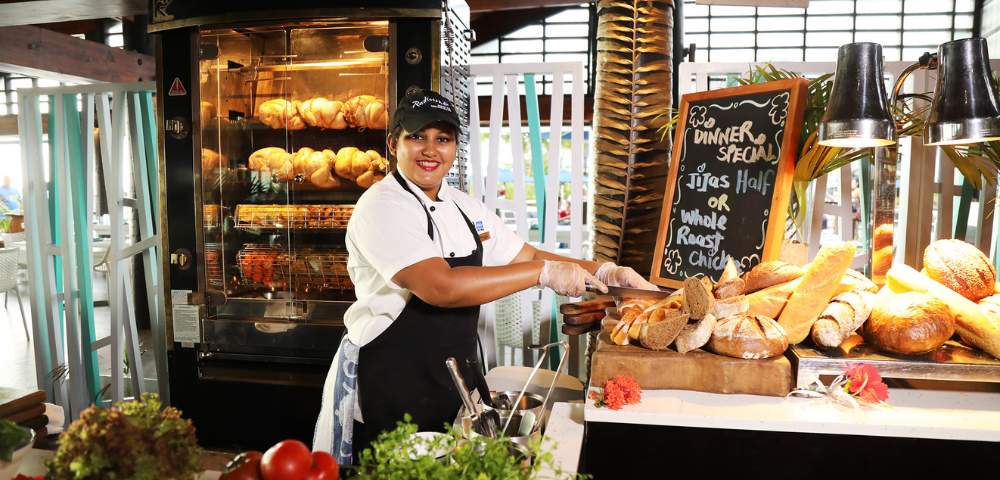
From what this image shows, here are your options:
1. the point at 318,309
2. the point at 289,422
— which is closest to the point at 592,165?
the point at 318,309

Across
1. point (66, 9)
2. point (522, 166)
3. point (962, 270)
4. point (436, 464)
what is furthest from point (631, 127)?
point (66, 9)

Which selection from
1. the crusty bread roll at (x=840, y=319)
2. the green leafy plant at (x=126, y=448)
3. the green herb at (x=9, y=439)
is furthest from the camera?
the crusty bread roll at (x=840, y=319)

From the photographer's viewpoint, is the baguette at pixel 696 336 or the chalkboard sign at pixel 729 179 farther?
the chalkboard sign at pixel 729 179

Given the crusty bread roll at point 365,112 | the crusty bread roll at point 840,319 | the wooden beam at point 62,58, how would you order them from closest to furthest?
the crusty bread roll at point 840,319, the crusty bread roll at point 365,112, the wooden beam at point 62,58

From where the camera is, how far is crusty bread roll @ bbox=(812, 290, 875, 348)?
71.2 inches

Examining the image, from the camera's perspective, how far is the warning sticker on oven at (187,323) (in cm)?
320

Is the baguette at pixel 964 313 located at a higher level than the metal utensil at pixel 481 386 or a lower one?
higher

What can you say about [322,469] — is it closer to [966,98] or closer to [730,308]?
[730,308]

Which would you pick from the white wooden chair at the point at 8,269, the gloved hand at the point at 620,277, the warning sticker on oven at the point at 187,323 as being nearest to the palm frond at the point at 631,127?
the gloved hand at the point at 620,277

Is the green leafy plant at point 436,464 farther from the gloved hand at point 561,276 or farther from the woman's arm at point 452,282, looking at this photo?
the gloved hand at point 561,276

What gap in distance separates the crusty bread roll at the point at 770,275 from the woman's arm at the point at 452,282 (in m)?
0.76

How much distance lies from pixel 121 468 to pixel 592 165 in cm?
278

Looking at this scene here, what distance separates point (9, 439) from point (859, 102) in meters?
2.20

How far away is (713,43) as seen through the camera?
10.1 m
